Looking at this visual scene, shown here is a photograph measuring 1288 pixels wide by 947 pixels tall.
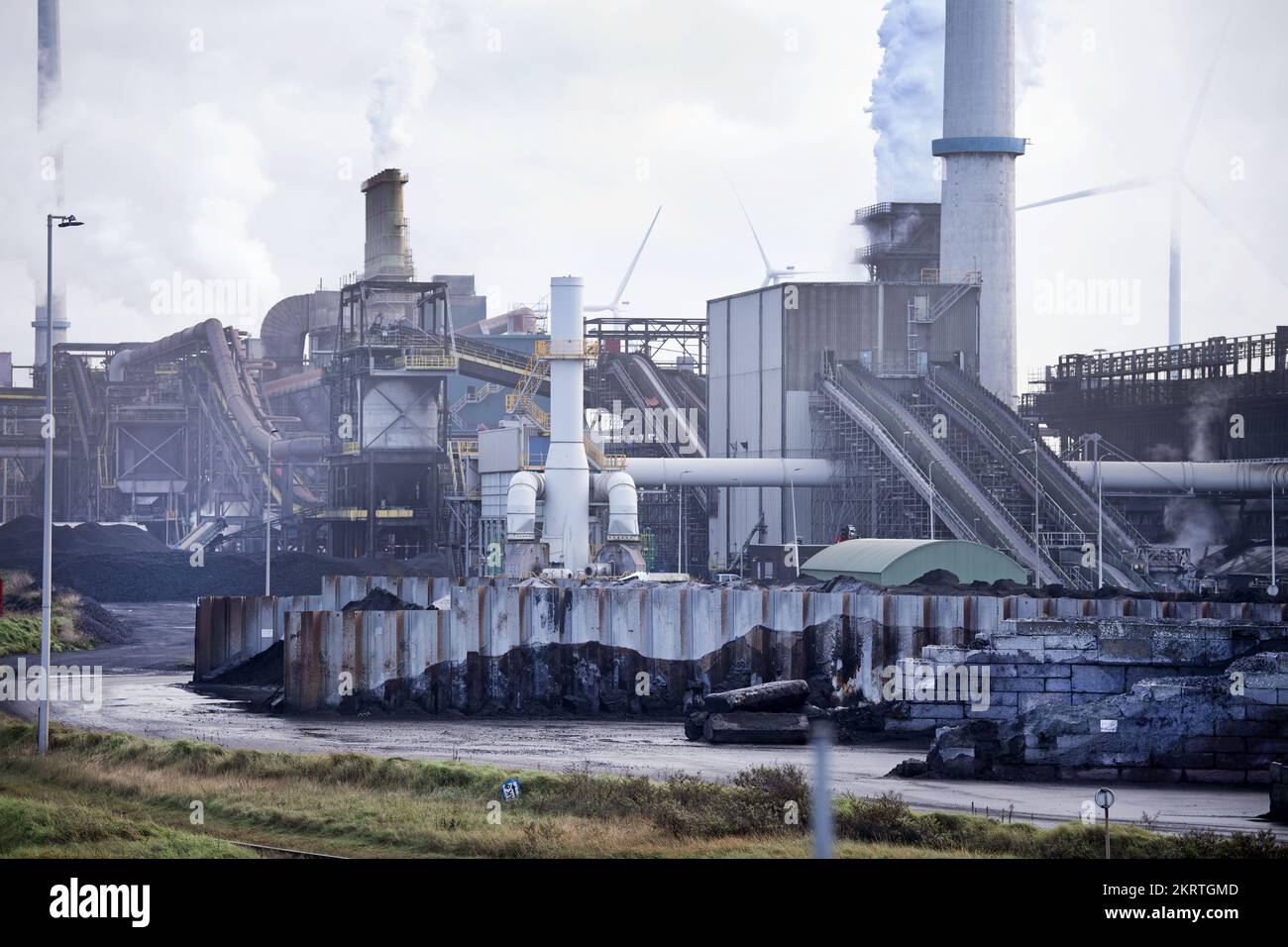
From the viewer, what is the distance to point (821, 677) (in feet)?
136

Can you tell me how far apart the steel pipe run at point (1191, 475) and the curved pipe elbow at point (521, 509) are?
975 inches

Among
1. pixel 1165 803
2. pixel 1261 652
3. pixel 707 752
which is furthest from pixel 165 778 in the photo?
pixel 1261 652

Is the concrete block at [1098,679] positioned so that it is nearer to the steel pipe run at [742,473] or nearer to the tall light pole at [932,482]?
the tall light pole at [932,482]

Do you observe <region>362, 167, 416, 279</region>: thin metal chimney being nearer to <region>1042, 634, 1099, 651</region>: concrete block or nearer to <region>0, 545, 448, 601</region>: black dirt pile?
<region>0, 545, 448, 601</region>: black dirt pile

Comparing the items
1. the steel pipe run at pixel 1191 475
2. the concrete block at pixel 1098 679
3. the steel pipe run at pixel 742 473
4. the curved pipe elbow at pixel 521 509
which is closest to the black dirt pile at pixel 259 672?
the curved pipe elbow at pixel 521 509

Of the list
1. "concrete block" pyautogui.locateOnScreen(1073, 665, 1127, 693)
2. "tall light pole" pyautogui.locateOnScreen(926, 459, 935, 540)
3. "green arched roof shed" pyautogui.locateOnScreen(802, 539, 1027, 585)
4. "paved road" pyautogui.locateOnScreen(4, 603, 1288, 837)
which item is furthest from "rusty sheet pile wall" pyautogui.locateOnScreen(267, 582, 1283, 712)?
"tall light pole" pyautogui.locateOnScreen(926, 459, 935, 540)

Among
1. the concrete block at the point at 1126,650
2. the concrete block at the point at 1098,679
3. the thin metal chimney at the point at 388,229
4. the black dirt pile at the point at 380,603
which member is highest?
the thin metal chimney at the point at 388,229

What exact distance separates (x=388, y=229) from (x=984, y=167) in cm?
3200

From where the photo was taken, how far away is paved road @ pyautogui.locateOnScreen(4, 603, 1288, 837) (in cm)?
2738

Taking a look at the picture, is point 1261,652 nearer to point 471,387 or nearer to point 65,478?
point 471,387

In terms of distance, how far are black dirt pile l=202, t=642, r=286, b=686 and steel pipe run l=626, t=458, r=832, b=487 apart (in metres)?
31.7

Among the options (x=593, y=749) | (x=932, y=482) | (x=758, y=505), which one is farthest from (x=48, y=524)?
(x=758, y=505)

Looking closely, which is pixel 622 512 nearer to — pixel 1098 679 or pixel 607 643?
pixel 607 643

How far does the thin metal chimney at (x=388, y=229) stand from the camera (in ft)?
298
